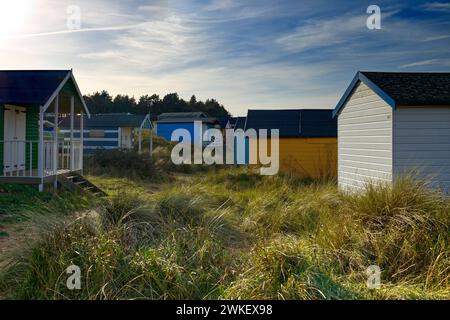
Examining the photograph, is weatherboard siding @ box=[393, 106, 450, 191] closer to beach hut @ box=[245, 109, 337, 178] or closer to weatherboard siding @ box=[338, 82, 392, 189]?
weatherboard siding @ box=[338, 82, 392, 189]

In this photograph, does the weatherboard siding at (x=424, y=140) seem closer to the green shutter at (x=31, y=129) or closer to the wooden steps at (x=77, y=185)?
the wooden steps at (x=77, y=185)

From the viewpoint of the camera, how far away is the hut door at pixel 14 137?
12789 millimetres

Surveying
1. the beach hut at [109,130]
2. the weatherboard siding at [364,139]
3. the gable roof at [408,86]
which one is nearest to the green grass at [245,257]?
the weatherboard siding at [364,139]

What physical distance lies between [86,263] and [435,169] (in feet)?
29.2

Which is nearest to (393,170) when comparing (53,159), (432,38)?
(432,38)

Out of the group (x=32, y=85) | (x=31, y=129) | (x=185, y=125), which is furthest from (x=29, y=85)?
(x=185, y=125)

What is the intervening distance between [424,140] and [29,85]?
1223cm

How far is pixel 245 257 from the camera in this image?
4.78m

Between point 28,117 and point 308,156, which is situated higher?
point 28,117

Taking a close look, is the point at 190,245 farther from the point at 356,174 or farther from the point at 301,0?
the point at 356,174

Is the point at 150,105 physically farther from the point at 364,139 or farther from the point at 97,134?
the point at 364,139

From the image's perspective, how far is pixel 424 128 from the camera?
383 inches

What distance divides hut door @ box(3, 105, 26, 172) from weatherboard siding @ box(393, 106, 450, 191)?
1162cm
